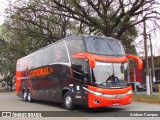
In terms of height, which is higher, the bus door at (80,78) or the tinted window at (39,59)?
the tinted window at (39,59)

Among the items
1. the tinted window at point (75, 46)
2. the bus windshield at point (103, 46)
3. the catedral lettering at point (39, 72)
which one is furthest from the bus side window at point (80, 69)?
the catedral lettering at point (39, 72)

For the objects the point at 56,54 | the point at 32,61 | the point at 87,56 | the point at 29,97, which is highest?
the point at 56,54

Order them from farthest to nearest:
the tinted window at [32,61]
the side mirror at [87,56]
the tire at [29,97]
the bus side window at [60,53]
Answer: the tire at [29,97]
the tinted window at [32,61]
the bus side window at [60,53]
the side mirror at [87,56]

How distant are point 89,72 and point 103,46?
182cm

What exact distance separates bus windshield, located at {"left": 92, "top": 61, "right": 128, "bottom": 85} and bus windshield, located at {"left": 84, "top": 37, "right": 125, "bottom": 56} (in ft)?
2.18

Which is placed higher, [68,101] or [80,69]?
[80,69]

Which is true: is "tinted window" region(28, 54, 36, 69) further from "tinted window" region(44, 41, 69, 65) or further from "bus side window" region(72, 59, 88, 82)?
"bus side window" region(72, 59, 88, 82)

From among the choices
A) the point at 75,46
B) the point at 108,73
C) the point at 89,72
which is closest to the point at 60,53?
the point at 75,46

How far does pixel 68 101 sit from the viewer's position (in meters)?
16.1

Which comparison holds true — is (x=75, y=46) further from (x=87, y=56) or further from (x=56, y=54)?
(x=56, y=54)

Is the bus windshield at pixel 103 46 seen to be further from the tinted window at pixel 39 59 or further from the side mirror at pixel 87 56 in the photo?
the tinted window at pixel 39 59

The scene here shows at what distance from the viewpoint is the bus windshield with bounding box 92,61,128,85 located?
14.5 metres

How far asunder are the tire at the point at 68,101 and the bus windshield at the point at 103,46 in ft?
9.05

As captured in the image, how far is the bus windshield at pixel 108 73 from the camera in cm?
1455
